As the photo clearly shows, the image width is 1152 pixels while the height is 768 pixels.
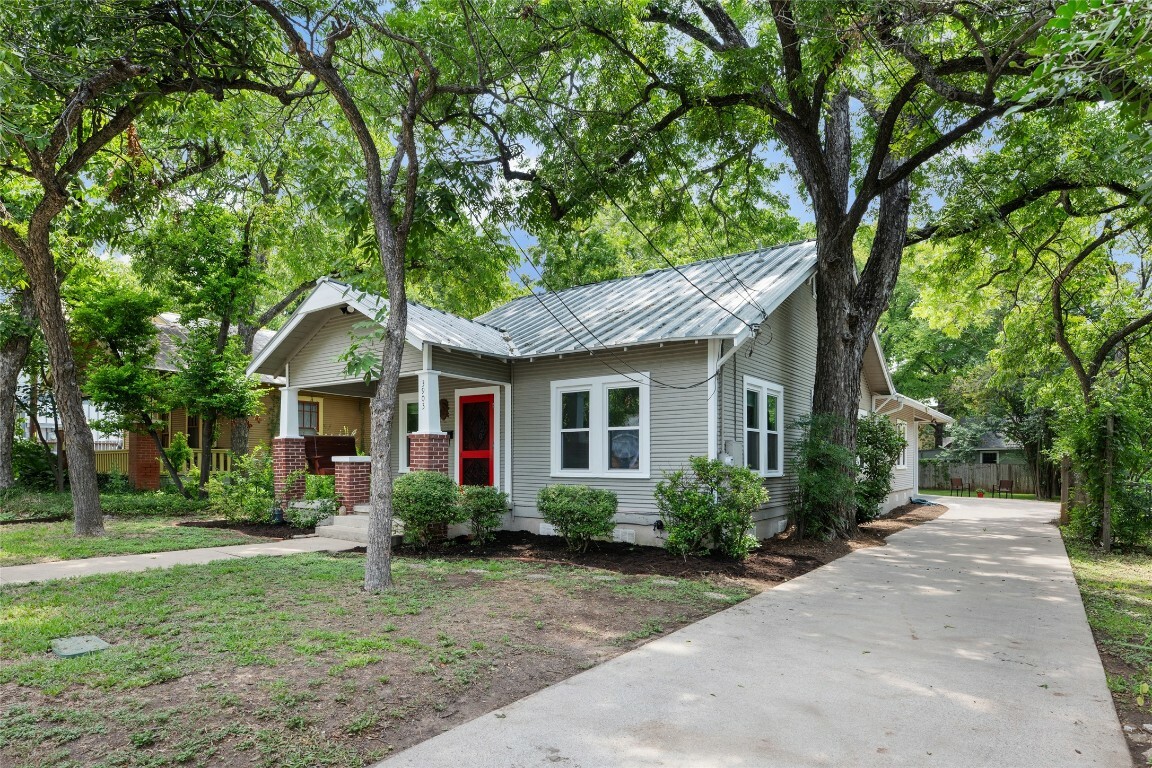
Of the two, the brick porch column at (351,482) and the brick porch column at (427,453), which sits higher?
the brick porch column at (427,453)

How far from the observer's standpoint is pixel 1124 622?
6.29 meters

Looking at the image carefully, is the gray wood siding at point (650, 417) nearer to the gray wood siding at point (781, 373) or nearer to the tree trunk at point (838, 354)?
the gray wood siding at point (781, 373)

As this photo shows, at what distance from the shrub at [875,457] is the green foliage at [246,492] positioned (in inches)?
440

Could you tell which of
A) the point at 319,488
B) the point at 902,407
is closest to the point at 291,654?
the point at 319,488

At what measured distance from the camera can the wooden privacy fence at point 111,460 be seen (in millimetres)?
18531

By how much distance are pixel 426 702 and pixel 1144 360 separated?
66.6ft

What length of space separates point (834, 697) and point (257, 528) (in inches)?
421

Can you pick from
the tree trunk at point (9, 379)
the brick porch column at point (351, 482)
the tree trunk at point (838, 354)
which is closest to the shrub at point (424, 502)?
the brick porch column at point (351, 482)

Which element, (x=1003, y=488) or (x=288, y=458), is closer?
(x=288, y=458)

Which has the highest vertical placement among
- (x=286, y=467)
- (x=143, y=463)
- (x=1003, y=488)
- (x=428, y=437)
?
(x=428, y=437)

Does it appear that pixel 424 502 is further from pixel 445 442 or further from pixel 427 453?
pixel 445 442

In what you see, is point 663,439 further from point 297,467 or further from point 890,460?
point 297,467

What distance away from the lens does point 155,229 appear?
14.2m

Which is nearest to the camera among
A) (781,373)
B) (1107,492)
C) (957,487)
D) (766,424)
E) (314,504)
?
(1107,492)
